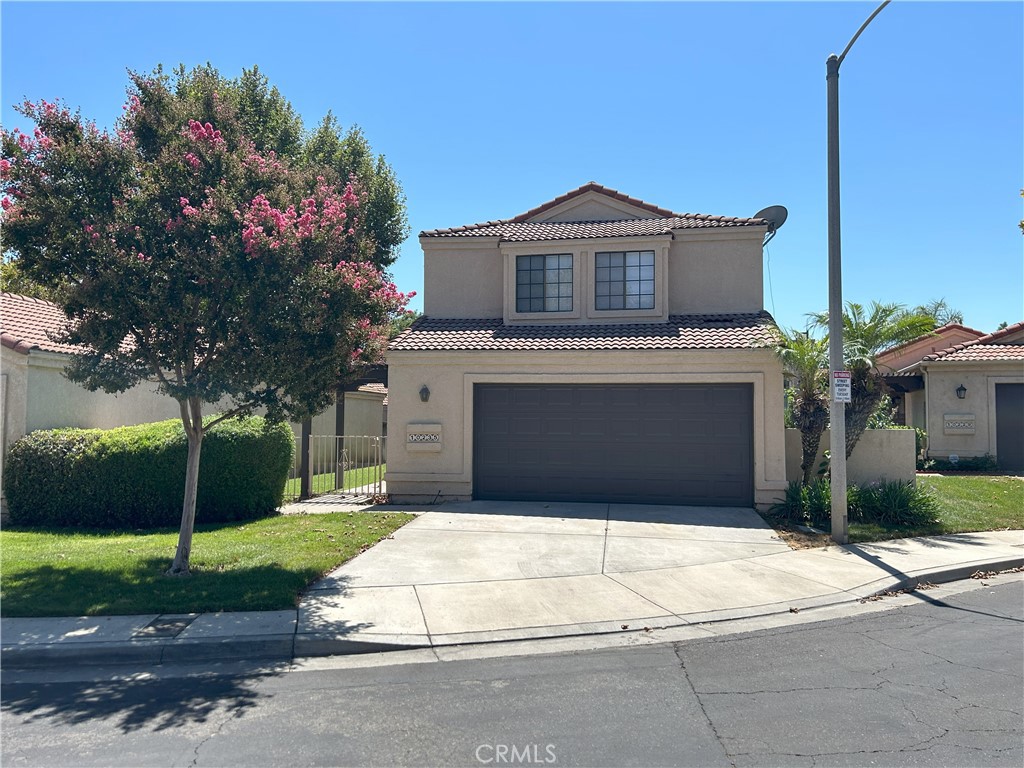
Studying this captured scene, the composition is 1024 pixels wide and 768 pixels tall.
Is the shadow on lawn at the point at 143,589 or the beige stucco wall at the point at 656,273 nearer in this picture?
the shadow on lawn at the point at 143,589

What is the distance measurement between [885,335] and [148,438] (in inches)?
509

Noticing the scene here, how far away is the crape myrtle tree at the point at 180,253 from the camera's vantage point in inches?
293

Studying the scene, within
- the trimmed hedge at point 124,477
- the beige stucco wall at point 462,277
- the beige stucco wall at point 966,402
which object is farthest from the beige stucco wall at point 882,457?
the trimmed hedge at point 124,477

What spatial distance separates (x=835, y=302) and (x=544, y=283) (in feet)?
21.8

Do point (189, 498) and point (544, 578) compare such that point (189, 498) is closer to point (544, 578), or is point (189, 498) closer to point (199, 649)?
point (199, 649)

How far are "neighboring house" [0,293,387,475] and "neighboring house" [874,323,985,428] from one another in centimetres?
1515

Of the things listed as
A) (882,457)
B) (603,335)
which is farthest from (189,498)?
(882,457)

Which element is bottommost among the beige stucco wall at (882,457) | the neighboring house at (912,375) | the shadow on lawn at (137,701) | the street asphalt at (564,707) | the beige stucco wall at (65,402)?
the shadow on lawn at (137,701)

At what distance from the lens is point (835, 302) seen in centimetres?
1073

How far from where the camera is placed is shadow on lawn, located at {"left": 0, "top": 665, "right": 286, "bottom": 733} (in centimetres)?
487

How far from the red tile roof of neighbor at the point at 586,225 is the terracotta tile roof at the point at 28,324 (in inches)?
300

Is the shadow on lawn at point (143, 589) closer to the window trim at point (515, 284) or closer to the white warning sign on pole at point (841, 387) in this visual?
the white warning sign on pole at point (841, 387)

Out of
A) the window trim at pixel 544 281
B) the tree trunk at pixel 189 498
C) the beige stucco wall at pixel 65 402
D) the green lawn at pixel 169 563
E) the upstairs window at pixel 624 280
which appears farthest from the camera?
the window trim at pixel 544 281

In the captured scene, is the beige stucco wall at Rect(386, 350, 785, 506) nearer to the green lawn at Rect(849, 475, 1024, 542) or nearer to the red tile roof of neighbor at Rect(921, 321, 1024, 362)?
the green lawn at Rect(849, 475, 1024, 542)
